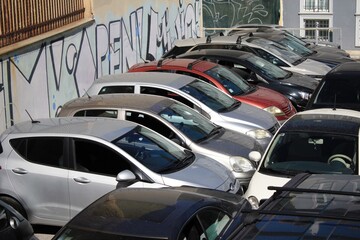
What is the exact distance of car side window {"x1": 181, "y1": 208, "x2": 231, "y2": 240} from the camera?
5977 mm

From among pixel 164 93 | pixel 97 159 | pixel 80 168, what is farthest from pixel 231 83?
pixel 80 168

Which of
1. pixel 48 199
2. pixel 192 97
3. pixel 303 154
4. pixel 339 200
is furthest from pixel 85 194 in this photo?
pixel 339 200

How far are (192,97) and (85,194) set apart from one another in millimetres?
3760

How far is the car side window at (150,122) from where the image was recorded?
1056 centimetres

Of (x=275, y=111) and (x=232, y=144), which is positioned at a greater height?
(x=232, y=144)

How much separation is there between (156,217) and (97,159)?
129 inches

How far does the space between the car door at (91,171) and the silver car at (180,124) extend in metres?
1.67

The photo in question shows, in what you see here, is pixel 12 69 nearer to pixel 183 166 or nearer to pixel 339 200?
pixel 183 166

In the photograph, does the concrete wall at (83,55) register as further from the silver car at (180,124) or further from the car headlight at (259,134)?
the car headlight at (259,134)

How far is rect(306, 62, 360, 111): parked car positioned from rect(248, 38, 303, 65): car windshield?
5.99 metres

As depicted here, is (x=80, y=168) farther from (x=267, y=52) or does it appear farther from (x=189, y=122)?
(x=267, y=52)

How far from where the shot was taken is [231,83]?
554 inches

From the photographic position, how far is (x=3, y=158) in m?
9.30

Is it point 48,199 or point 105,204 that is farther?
point 48,199
